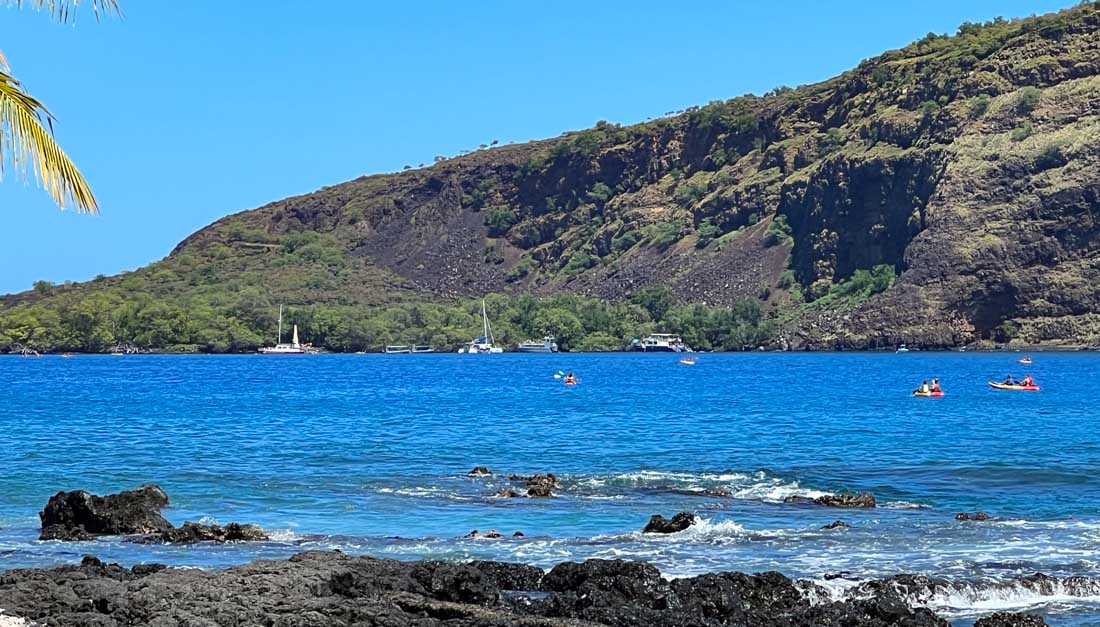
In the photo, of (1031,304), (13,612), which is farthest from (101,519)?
(1031,304)

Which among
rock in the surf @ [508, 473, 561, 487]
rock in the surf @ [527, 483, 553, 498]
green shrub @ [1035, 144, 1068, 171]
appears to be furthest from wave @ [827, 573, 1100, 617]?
green shrub @ [1035, 144, 1068, 171]

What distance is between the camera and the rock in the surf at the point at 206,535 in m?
28.1

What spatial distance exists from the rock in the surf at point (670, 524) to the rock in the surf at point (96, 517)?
9679 millimetres

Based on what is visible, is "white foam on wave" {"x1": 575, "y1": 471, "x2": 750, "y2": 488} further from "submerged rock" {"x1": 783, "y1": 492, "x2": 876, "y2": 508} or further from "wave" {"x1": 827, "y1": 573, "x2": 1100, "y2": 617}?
"wave" {"x1": 827, "y1": 573, "x2": 1100, "y2": 617}

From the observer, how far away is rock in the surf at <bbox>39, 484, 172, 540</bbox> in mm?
29062

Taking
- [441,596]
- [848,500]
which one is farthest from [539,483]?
[441,596]

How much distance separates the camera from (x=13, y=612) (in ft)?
60.5

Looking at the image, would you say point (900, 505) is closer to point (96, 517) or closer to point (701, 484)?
point (701, 484)

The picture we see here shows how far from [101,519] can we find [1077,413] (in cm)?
5798

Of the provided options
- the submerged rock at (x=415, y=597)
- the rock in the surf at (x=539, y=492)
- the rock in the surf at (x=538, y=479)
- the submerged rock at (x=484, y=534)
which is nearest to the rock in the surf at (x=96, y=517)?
the submerged rock at (x=484, y=534)

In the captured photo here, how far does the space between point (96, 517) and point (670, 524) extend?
1143 centimetres

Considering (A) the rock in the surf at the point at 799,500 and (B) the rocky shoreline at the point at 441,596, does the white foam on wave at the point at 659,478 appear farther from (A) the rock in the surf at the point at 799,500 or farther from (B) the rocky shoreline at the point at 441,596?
(B) the rocky shoreline at the point at 441,596

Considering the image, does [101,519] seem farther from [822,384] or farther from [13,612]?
[822,384]

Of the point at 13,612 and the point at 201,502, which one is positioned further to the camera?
the point at 201,502
